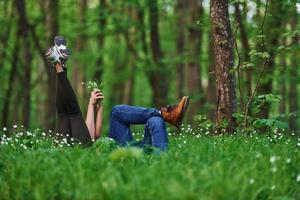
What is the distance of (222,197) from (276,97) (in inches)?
166

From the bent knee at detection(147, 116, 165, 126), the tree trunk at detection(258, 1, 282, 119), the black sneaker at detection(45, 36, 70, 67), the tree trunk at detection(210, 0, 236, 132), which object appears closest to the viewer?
the bent knee at detection(147, 116, 165, 126)

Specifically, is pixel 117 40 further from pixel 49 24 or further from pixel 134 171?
pixel 134 171

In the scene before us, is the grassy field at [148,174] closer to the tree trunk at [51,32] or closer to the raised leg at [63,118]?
the raised leg at [63,118]

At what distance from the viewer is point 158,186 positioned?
14.2ft

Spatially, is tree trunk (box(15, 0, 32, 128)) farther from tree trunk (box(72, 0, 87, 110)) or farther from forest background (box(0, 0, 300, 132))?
tree trunk (box(72, 0, 87, 110))

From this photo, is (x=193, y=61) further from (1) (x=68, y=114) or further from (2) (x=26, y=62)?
(1) (x=68, y=114)

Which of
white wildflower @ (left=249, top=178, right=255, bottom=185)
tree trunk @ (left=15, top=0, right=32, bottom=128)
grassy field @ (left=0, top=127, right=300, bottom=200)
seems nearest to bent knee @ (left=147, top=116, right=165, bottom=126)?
grassy field @ (left=0, top=127, right=300, bottom=200)

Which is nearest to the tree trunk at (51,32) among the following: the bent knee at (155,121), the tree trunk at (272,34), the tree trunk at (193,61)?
the tree trunk at (193,61)

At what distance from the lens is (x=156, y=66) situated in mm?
18547

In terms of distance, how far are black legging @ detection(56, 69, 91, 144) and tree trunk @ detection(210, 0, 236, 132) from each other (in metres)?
2.65

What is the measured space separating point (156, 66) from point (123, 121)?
37.7 feet

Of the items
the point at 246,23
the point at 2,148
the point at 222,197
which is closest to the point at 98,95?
the point at 2,148

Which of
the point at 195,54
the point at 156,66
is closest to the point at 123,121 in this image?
the point at 195,54

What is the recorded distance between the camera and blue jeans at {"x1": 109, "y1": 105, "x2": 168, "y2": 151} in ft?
20.5
